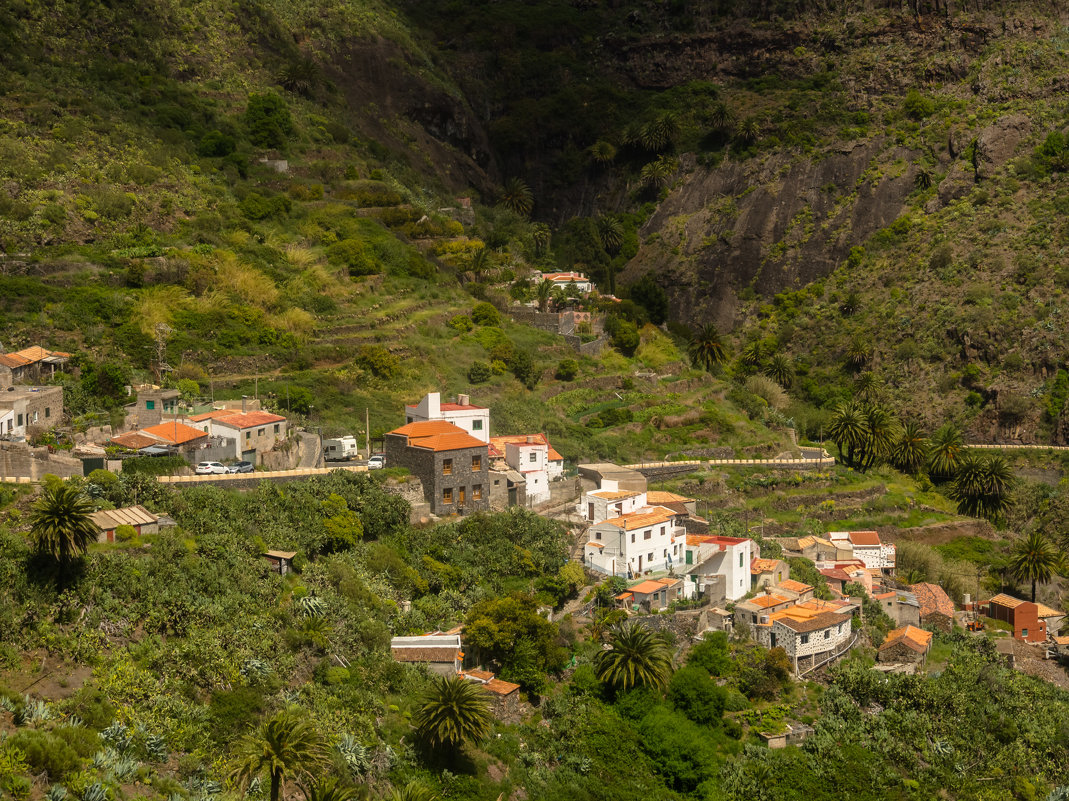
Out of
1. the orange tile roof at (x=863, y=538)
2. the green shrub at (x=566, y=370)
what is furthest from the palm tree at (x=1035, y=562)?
the green shrub at (x=566, y=370)

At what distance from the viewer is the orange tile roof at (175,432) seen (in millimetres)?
50750

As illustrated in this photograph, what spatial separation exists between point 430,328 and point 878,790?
38.7m

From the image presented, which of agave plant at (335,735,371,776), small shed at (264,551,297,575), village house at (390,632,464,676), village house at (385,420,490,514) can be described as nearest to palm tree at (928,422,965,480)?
village house at (385,420,490,514)

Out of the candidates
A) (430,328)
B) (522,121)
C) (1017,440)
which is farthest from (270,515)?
(522,121)

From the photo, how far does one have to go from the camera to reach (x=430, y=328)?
74.0 m

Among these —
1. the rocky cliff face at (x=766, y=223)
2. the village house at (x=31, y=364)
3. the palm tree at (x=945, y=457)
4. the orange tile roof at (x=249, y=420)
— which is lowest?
the palm tree at (x=945, y=457)

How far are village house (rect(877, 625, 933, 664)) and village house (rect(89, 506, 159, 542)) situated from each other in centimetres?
2931

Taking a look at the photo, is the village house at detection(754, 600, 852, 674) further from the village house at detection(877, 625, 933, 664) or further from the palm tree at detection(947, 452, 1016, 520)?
the palm tree at detection(947, 452, 1016, 520)

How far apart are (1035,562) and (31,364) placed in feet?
163

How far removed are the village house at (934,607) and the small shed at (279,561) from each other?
2936 cm

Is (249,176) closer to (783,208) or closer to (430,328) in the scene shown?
(430,328)

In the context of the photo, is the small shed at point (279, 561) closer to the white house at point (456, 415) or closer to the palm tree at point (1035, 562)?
the white house at point (456, 415)

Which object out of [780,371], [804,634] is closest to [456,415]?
[804,634]

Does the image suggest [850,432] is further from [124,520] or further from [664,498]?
[124,520]
